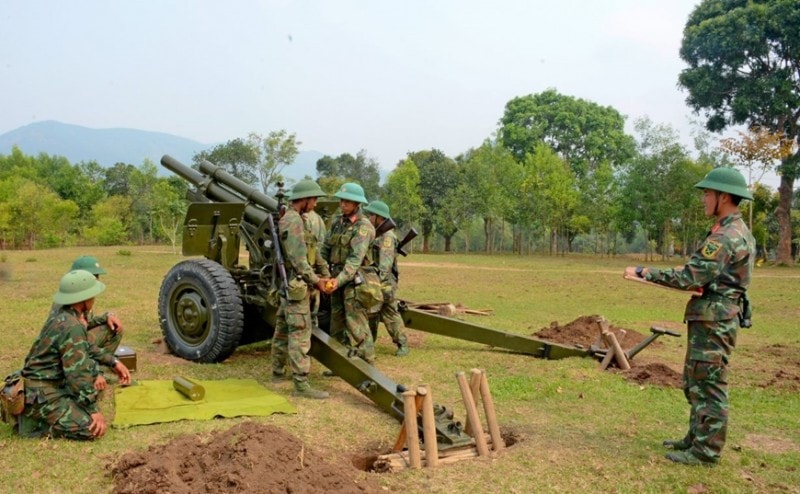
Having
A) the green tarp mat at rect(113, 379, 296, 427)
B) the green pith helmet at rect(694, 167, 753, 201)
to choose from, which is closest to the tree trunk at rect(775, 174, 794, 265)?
the green pith helmet at rect(694, 167, 753, 201)

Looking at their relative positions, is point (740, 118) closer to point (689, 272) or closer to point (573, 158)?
point (573, 158)

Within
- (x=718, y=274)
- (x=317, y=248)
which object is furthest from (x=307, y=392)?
(x=718, y=274)

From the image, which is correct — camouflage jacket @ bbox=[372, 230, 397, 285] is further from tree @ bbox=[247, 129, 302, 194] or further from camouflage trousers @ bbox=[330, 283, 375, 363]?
tree @ bbox=[247, 129, 302, 194]

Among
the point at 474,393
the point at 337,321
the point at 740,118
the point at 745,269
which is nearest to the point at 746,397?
the point at 745,269

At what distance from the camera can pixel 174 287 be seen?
7.73 m

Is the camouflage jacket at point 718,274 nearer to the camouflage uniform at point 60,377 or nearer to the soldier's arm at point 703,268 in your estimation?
the soldier's arm at point 703,268

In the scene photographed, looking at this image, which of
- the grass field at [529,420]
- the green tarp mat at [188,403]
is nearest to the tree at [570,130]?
A: the grass field at [529,420]

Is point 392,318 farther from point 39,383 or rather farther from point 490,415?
point 39,383

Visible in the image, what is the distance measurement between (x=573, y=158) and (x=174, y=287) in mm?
46148

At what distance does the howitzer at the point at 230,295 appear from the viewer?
7258mm

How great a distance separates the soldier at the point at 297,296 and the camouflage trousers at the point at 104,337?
1518 mm

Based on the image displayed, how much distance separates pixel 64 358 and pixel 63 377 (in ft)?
0.63

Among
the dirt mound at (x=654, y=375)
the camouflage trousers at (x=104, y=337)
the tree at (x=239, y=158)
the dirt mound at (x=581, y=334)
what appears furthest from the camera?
the tree at (x=239, y=158)

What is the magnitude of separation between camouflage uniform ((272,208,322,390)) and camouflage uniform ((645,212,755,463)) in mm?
3167
